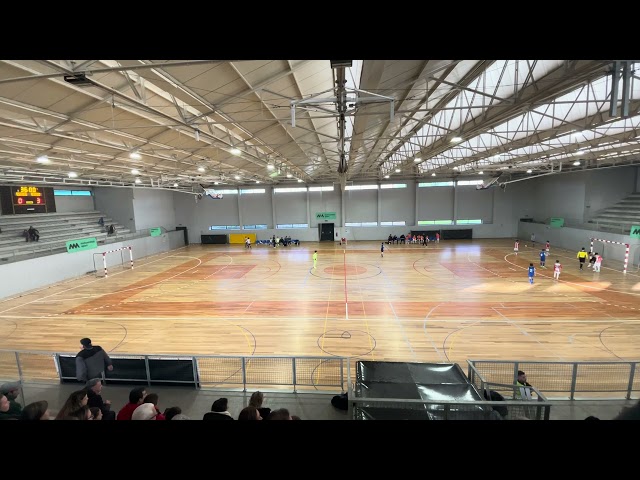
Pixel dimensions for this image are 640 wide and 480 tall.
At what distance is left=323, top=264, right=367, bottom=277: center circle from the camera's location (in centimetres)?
2100

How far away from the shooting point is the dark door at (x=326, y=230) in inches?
1481

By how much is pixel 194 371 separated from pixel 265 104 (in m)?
7.47

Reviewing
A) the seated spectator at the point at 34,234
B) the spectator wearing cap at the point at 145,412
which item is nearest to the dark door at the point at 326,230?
the seated spectator at the point at 34,234

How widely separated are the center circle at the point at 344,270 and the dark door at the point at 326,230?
14440 mm

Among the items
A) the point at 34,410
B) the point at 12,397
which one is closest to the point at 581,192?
the point at 34,410

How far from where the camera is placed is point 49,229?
77.3 feet

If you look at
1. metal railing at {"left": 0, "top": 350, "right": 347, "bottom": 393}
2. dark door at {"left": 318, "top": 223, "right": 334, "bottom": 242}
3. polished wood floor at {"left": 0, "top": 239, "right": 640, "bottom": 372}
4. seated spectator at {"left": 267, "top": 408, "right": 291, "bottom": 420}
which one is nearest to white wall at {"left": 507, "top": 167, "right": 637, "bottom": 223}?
polished wood floor at {"left": 0, "top": 239, "right": 640, "bottom": 372}

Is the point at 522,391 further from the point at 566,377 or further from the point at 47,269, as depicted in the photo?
the point at 47,269

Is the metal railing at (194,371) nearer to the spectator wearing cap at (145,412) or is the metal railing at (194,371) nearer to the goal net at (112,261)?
the spectator wearing cap at (145,412)

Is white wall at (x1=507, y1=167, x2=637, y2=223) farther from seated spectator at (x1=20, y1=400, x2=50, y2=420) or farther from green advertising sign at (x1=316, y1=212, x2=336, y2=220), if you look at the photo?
seated spectator at (x1=20, y1=400, x2=50, y2=420)

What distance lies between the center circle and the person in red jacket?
16.1 metres
